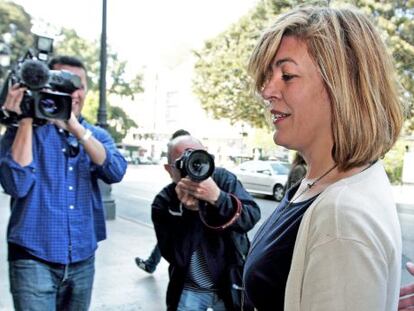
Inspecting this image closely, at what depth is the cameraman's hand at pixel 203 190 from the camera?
2.14 meters

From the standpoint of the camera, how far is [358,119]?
→ 1028mm

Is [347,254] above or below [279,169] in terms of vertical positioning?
above

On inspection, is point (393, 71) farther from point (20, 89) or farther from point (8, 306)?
point (8, 306)

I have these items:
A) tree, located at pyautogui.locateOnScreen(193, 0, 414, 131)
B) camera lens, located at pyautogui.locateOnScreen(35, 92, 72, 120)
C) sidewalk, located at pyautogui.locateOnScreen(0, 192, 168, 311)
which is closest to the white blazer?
camera lens, located at pyautogui.locateOnScreen(35, 92, 72, 120)

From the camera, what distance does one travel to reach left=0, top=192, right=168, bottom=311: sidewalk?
160 inches

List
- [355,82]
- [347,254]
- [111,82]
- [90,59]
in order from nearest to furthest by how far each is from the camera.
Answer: [347,254], [355,82], [90,59], [111,82]

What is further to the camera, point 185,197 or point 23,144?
point 185,197

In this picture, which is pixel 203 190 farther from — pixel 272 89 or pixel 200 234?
pixel 272 89

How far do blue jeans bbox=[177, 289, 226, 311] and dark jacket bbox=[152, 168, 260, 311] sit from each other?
5 cm

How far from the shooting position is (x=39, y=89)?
2.08 m

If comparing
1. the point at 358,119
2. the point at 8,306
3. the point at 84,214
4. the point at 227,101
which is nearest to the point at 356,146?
the point at 358,119


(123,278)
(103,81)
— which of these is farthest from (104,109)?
(123,278)

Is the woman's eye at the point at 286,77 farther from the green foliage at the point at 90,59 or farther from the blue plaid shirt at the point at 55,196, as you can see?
the green foliage at the point at 90,59

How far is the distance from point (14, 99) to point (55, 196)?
0.48 metres
